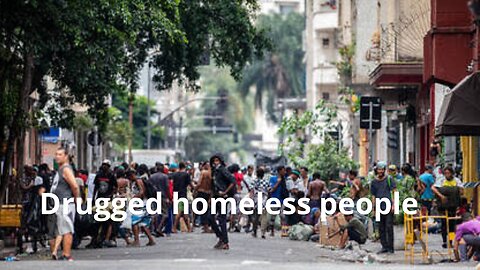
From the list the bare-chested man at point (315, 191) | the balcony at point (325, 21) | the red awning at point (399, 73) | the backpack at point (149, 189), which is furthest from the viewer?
the balcony at point (325, 21)

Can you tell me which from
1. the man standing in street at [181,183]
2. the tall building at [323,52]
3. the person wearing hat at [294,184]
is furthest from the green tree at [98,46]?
the tall building at [323,52]

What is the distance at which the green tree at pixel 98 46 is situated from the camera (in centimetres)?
2877

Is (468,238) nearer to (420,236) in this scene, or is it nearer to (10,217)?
(420,236)

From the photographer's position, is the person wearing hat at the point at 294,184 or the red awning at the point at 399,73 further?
the red awning at the point at 399,73

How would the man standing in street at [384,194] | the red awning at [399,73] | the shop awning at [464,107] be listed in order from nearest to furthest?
the man standing in street at [384,194]
the shop awning at [464,107]
the red awning at [399,73]

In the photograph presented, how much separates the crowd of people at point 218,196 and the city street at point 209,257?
474 mm

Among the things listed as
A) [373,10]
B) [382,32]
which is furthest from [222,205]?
[373,10]

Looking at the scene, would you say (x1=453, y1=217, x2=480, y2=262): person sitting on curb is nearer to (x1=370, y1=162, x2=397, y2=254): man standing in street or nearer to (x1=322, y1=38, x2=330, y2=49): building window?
(x1=370, y1=162, x2=397, y2=254): man standing in street

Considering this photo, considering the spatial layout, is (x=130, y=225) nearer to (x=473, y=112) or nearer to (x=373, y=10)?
(x=473, y=112)

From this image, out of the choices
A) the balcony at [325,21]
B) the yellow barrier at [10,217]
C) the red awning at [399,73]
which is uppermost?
the balcony at [325,21]

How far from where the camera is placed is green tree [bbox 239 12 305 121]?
435 feet

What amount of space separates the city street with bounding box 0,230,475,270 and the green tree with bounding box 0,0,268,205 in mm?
3739

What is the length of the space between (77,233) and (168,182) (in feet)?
19.6

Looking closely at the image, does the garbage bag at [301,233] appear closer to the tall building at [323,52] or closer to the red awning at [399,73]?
the red awning at [399,73]
